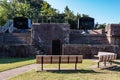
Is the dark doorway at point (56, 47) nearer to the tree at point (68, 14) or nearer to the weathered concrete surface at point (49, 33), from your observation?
the weathered concrete surface at point (49, 33)

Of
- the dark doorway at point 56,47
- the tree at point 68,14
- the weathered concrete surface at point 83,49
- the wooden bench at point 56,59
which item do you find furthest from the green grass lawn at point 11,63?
the tree at point 68,14

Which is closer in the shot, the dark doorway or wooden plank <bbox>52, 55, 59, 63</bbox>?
wooden plank <bbox>52, 55, 59, 63</bbox>

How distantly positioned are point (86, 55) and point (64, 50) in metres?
2.09

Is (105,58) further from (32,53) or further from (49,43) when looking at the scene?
(49,43)

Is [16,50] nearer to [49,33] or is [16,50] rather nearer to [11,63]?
[49,33]

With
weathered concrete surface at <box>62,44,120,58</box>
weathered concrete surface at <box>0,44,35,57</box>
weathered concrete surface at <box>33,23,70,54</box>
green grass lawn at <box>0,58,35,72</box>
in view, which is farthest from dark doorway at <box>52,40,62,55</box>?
green grass lawn at <box>0,58,35,72</box>

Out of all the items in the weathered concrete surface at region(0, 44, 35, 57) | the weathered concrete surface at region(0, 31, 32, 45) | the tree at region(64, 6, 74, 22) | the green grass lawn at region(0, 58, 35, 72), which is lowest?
the green grass lawn at region(0, 58, 35, 72)

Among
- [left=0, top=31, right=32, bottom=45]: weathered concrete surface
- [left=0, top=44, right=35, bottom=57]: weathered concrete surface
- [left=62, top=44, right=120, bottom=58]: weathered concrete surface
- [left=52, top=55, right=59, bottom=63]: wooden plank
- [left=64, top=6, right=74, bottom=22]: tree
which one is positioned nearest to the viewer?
[left=52, top=55, right=59, bottom=63]: wooden plank

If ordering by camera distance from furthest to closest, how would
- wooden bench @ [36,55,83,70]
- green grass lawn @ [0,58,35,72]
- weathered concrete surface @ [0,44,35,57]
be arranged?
weathered concrete surface @ [0,44,35,57], green grass lawn @ [0,58,35,72], wooden bench @ [36,55,83,70]

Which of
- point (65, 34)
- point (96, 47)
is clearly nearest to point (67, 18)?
point (65, 34)

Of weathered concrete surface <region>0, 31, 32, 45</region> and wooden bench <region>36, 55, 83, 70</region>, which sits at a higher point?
weathered concrete surface <region>0, 31, 32, 45</region>

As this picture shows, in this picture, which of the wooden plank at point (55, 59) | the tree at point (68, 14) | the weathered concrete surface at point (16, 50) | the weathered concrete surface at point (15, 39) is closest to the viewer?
the wooden plank at point (55, 59)

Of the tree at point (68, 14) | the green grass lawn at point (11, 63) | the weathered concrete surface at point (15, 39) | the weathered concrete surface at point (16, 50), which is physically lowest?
the green grass lawn at point (11, 63)

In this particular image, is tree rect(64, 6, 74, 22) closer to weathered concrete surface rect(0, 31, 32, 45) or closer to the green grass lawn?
weathered concrete surface rect(0, 31, 32, 45)
